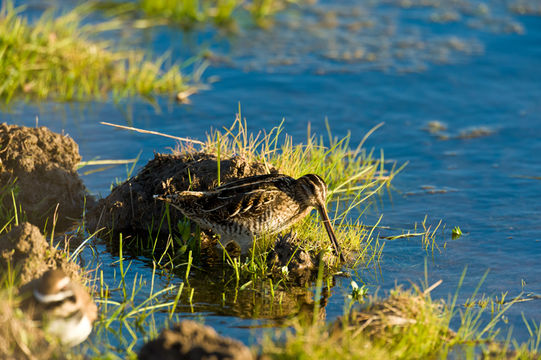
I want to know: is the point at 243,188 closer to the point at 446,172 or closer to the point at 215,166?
the point at 215,166

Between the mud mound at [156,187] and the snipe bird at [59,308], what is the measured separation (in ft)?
9.36

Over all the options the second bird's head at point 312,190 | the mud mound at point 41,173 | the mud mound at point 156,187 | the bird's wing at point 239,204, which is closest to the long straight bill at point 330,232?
the second bird's head at point 312,190

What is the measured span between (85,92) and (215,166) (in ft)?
16.7

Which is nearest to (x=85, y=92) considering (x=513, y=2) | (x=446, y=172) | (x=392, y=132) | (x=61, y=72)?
(x=61, y=72)

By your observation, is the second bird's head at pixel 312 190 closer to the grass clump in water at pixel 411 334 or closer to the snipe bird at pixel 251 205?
the snipe bird at pixel 251 205

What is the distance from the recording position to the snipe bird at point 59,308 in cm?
521

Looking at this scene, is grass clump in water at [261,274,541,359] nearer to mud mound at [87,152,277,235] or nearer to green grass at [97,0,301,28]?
mud mound at [87,152,277,235]

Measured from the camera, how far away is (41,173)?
8.69 metres

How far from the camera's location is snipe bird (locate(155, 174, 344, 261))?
293 inches

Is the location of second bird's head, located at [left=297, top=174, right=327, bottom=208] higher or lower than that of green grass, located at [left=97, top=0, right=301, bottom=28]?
lower

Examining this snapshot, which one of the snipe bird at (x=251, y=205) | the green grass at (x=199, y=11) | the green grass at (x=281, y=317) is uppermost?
the green grass at (x=199, y=11)

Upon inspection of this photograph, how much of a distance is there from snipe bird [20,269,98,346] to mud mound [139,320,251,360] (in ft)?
1.60

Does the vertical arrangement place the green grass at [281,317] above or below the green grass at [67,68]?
below

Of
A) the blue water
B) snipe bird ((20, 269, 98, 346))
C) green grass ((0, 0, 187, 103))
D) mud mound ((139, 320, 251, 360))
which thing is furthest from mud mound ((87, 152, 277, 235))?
green grass ((0, 0, 187, 103))
